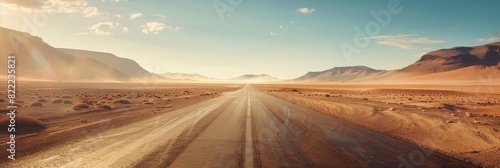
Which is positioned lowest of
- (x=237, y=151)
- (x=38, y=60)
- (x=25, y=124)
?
(x=237, y=151)

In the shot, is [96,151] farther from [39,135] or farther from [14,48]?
[14,48]

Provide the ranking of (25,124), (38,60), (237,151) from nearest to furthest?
(237,151)
(25,124)
(38,60)

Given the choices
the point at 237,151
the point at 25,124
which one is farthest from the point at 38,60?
the point at 237,151

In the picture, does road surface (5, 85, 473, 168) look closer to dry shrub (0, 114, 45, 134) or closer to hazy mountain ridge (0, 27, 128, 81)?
dry shrub (0, 114, 45, 134)

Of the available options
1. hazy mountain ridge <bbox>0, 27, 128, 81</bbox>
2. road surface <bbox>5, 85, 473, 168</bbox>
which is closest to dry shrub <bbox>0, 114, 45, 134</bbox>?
road surface <bbox>5, 85, 473, 168</bbox>

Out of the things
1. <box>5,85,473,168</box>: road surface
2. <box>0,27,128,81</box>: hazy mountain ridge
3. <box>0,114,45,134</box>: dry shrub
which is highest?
<box>0,27,128,81</box>: hazy mountain ridge

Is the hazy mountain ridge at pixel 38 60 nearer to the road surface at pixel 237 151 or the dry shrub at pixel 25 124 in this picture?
the dry shrub at pixel 25 124

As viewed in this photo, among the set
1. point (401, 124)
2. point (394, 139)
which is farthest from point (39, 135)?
point (401, 124)

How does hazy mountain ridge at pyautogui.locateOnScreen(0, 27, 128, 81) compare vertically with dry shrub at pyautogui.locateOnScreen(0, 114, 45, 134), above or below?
above

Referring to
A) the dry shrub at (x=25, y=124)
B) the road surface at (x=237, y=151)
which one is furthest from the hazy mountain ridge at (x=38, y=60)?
the road surface at (x=237, y=151)

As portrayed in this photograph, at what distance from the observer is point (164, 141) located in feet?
29.2

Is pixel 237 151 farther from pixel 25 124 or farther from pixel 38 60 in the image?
pixel 38 60

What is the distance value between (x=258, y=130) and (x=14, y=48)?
724 ft

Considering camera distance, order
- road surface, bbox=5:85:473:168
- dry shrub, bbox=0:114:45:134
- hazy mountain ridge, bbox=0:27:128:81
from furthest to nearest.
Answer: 1. hazy mountain ridge, bbox=0:27:128:81
2. dry shrub, bbox=0:114:45:134
3. road surface, bbox=5:85:473:168
